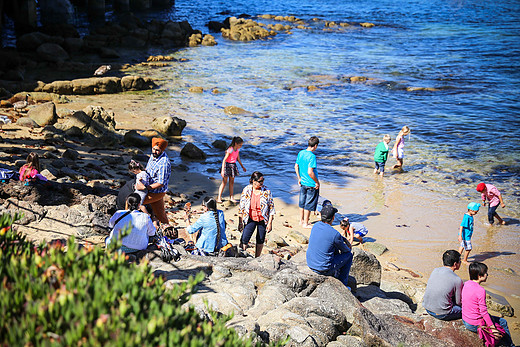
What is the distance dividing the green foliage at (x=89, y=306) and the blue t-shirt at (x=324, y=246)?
3.17m

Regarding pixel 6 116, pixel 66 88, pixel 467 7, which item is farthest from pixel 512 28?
pixel 6 116

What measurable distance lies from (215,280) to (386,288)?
10.4ft

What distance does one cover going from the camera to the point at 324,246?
6609mm

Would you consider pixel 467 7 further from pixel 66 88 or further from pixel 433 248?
pixel 433 248

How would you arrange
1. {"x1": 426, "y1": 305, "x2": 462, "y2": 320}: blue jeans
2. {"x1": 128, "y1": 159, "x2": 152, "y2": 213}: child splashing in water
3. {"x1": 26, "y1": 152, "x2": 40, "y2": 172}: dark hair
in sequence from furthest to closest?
1. {"x1": 26, "y1": 152, "x2": 40, "y2": 172}: dark hair
2. {"x1": 128, "y1": 159, "x2": 152, "y2": 213}: child splashing in water
3. {"x1": 426, "y1": 305, "x2": 462, "y2": 320}: blue jeans

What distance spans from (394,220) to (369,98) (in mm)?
13808

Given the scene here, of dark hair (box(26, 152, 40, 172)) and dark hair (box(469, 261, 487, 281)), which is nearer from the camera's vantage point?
dark hair (box(469, 261, 487, 281))

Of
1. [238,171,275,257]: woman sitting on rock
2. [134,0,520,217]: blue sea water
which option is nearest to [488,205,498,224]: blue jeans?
[134,0,520,217]: blue sea water

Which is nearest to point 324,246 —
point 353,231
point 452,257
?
point 452,257

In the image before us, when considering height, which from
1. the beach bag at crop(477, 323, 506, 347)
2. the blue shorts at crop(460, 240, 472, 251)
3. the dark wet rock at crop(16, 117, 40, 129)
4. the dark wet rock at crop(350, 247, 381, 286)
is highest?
the dark wet rock at crop(16, 117, 40, 129)

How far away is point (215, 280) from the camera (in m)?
6.26

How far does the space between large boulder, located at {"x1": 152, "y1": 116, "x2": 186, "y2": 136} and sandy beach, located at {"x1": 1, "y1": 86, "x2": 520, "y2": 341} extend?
126 cm

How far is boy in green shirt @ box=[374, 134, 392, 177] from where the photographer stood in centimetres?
1355

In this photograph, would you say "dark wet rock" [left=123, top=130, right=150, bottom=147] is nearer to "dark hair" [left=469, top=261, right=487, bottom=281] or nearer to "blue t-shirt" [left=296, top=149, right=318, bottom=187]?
"blue t-shirt" [left=296, top=149, right=318, bottom=187]
